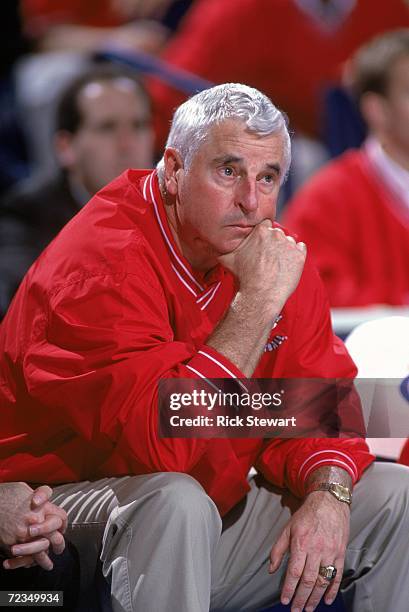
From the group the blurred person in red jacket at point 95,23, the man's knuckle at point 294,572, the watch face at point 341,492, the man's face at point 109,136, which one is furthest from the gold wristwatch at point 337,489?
the blurred person in red jacket at point 95,23

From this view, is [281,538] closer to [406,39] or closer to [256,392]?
[256,392]

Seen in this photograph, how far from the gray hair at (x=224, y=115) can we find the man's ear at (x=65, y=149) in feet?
4.86

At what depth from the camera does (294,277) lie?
5.43 feet

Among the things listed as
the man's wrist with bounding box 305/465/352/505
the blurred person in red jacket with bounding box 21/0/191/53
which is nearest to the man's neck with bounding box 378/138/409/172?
the blurred person in red jacket with bounding box 21/0/191/53

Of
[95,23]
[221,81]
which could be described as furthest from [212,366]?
[95,23]

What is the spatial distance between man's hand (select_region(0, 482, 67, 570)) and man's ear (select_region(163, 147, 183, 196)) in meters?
0.46

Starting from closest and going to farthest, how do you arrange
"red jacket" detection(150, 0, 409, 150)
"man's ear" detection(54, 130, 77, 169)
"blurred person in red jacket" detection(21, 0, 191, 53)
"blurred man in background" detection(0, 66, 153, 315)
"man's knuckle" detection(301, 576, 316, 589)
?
1. "man's knuckle" detection(301, 576, 316, 589)
2. "blurred man in background" detection(0, 66, 153, 315)
3. "man's ear" detection(54, 130, 77, 169)
4. "red jacket" detection(150, 0, 409, 150)
5. "blurred person in red jacket" detection(21, 0, 191, 53)

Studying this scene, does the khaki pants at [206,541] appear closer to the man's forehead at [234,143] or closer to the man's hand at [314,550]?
the man's hand at [314,550]

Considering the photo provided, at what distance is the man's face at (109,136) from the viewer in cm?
309

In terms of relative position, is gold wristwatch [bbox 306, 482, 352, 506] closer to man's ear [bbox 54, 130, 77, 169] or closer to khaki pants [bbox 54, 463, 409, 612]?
khaki pants [bbox 54, 463, 409, 612]

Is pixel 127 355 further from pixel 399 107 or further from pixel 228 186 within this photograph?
pixel 399 107

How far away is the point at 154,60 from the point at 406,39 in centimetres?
94

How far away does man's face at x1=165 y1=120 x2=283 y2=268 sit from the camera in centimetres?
163

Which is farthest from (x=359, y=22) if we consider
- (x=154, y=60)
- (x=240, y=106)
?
(x=240, y=106)
